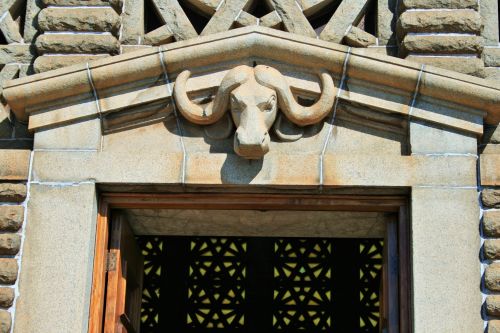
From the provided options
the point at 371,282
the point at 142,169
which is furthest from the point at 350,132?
the point at 371,282

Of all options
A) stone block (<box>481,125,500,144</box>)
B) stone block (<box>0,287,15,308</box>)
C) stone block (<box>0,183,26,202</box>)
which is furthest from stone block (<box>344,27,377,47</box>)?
stone block (<box>0,287,15,308</box>)

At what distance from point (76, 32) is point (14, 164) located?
111cm

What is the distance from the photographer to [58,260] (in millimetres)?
7730

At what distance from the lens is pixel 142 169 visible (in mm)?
7895

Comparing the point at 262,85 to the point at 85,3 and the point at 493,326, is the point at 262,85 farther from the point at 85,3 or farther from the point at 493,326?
the point at 493,326

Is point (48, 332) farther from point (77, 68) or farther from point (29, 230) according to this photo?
point (77, 68)

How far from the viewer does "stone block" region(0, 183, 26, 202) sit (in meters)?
7.90

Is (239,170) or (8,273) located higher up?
A: (239,170)

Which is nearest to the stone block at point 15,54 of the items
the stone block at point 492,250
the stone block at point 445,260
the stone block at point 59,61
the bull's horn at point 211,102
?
the stone block at point 59,61

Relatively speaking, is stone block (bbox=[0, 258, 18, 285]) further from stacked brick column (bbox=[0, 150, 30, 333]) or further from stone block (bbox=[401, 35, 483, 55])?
stone block (bbox=[401, 35, 483, 55])

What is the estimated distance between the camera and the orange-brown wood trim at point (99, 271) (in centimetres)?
789

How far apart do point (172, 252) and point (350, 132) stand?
14.9 ft

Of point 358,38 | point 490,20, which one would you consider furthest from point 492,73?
point 358,38

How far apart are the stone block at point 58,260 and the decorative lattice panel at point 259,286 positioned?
4.25 metres
